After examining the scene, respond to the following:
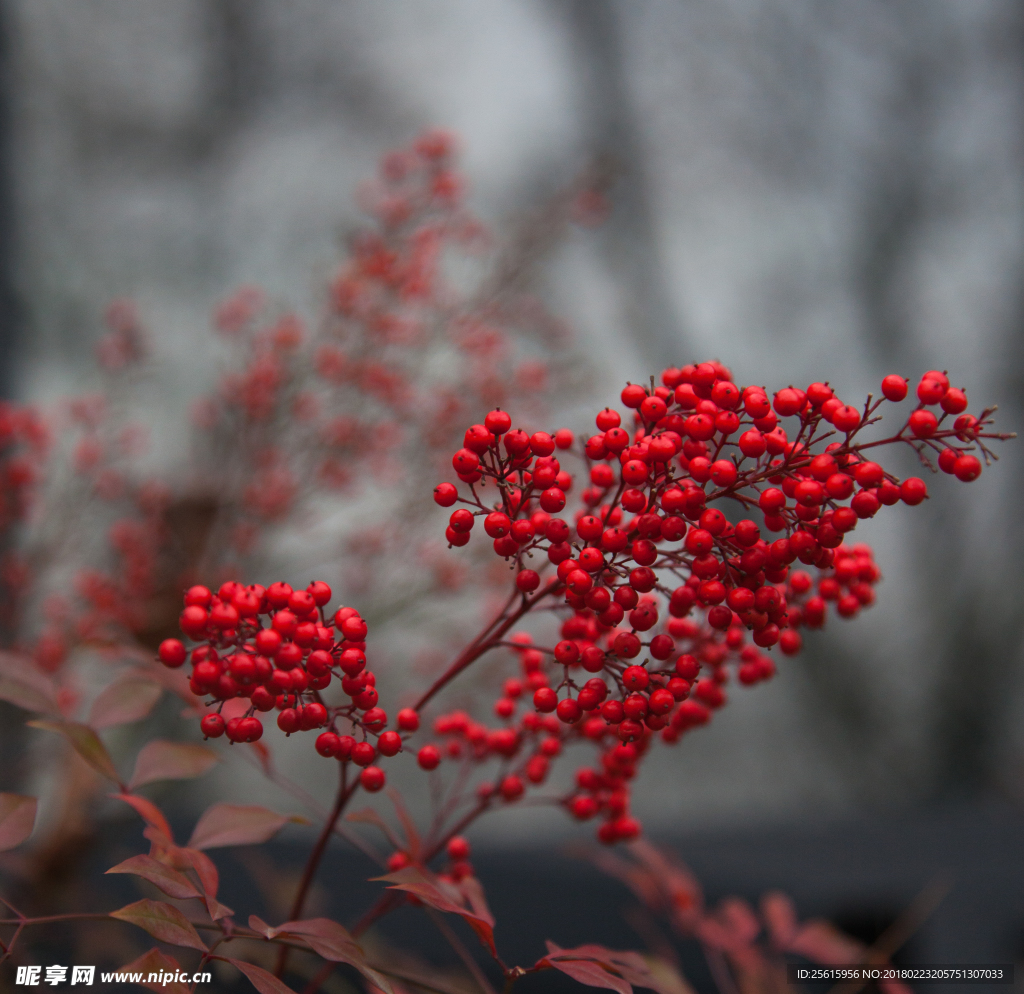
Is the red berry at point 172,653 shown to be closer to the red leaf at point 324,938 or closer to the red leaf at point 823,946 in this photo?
the red leaf at point 324,938

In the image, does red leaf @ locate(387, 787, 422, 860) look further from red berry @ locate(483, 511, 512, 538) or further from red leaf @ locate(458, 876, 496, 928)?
red berry @ locate(483, 511, 512, 538)

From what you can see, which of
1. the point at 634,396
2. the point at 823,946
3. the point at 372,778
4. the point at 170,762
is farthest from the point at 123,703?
the point at 823,946

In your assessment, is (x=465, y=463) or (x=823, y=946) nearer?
(x=465, y=463)

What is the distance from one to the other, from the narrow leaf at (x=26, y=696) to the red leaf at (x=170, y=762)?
0.15ft

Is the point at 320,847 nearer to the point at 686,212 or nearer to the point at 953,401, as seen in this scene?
the point at 953,401

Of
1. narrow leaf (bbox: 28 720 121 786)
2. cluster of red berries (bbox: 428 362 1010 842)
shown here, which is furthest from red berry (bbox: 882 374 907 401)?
narrow leaf (bbox: 28 720 121 786)

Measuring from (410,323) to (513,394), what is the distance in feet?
0.42

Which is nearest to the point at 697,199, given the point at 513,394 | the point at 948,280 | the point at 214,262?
the point at 948,280

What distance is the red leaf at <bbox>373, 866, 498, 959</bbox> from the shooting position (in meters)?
0.23

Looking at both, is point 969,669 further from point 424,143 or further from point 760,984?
point 424,143

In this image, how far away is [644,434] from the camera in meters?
0.27

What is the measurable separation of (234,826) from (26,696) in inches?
3.9

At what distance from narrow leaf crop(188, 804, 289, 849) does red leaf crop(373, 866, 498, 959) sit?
0.07 meters

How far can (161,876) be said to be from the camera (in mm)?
235
